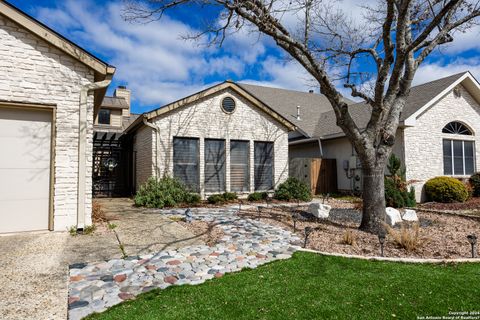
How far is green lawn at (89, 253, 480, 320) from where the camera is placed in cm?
324

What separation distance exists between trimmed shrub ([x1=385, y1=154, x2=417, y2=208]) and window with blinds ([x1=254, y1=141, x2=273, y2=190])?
194 inches

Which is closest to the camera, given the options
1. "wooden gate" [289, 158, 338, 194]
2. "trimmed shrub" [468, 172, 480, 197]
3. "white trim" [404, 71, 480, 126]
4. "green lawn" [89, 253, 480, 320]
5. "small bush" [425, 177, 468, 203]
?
"green lawn" [89, 253, 480, 320]

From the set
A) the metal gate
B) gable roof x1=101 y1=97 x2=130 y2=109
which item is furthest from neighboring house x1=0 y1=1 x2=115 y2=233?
gable roof x1=101 y1=97 x2=130 y2=109

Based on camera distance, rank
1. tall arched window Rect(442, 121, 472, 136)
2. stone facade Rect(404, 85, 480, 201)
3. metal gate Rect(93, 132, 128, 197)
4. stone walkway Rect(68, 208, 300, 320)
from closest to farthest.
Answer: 1. stone walkway Rect(68, 208, 300, 320)
2. stone facade Rect(404, 85, 480, 201)
3. tall arched window Rect(442, 121, 472, 136)
4. metal gate Rect(93, 132, 128, 197)

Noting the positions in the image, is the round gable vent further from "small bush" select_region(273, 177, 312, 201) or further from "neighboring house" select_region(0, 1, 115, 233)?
"neighboring house" select_region(0, 1, 115, 233)

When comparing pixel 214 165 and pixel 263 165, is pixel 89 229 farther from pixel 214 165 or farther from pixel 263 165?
pixel 263 165

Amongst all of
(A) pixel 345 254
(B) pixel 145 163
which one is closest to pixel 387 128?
(A) pixel 345 254

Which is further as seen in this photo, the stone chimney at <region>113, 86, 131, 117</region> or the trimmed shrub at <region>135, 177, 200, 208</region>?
the stone chimney at <region>113, 86, 131, 117</region>

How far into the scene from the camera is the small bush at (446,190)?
12883 millimetres

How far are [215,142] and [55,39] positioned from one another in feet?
24.5

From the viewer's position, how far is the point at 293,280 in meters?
4.12

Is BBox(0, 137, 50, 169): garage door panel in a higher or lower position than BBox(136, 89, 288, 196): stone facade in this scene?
lower

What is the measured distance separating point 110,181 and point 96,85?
10.6m

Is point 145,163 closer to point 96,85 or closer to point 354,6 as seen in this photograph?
point 96,85
